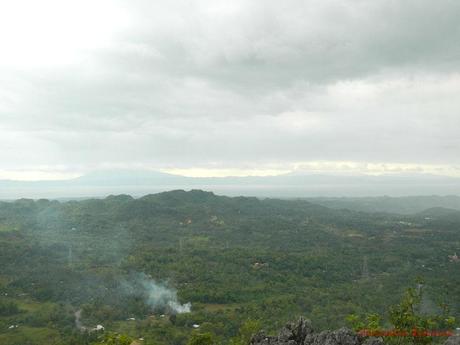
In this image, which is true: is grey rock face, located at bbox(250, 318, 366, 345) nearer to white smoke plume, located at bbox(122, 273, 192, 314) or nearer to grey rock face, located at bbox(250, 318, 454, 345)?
grey rock face, located at bbox(250, 318, 454, 345)

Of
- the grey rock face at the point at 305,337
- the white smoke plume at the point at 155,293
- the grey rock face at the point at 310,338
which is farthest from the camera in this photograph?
the white smoke plume at the point at 155,293

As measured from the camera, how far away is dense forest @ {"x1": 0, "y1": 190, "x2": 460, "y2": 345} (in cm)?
4891

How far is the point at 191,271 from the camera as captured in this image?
232 ft

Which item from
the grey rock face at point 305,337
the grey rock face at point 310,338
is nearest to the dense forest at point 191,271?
the grey rock face at point 310,338

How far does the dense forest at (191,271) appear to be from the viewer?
48906mm

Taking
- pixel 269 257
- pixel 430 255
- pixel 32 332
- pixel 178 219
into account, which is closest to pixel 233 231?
pixel 178 219

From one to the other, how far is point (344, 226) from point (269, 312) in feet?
269

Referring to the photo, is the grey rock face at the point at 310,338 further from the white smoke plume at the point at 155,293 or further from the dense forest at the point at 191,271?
the white smoke plume at the point at 155,293

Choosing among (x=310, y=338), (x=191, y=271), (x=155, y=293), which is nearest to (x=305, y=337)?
(x=310, y=338)

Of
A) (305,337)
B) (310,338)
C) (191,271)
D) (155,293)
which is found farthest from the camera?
(191,271)

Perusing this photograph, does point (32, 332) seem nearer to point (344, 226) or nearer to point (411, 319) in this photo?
point (411, 319)

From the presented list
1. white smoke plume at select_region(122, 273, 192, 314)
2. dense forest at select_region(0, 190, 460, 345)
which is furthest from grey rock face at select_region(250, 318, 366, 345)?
white smoke plume at select_region(122, 273, 192, 314)

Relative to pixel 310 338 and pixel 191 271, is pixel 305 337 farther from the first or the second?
pixel 191 271

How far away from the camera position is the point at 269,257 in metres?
80.5
